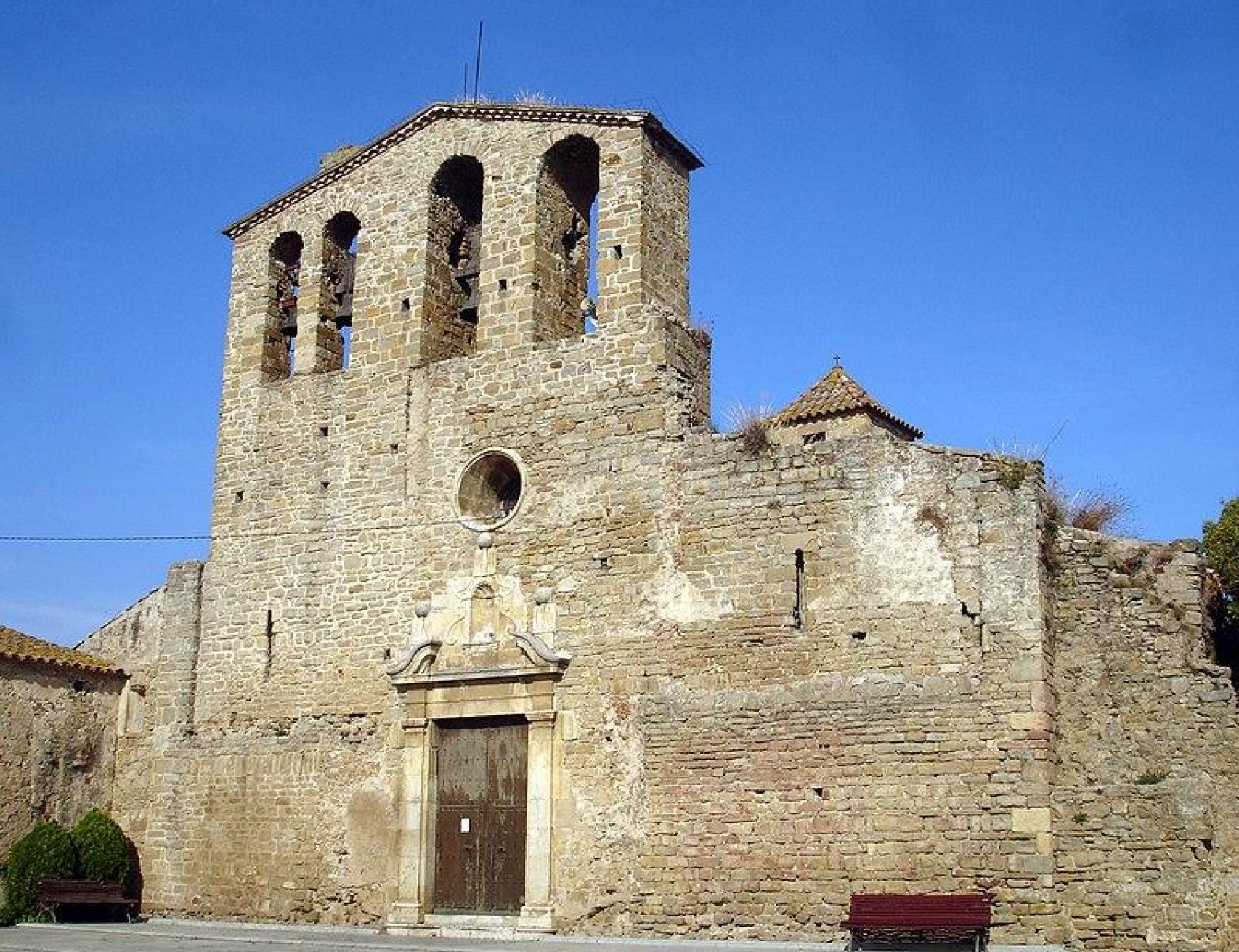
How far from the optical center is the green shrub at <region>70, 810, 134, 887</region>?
16.6m

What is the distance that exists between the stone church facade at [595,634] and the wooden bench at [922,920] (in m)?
0.49

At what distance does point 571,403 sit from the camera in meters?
15.5

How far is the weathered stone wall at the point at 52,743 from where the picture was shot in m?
17.2

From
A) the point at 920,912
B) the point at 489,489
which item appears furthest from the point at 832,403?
the point at 920,912

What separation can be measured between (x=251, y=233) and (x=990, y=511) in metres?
10.6

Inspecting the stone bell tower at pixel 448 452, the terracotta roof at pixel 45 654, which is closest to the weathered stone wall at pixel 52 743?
the terracotta roof at pixel 45 654

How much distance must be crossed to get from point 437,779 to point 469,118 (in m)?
7.59

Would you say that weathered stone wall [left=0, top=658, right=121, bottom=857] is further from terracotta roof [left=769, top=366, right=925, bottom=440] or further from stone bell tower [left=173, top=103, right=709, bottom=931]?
terracotta roof [left=769, top=366, right=925, bottom=440]

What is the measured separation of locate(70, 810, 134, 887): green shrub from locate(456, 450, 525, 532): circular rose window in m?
5.75

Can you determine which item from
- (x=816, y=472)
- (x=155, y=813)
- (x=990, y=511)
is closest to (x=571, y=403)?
(x=816, y=472)

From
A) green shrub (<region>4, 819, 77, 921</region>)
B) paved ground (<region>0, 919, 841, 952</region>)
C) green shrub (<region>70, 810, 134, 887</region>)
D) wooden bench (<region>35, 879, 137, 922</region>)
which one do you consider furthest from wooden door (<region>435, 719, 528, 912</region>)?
green shrub (<region>4, 819, 77, 921</region>)

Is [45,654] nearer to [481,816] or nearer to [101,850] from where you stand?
[101,850]

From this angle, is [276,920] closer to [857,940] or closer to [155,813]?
[155,813]

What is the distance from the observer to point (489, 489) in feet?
53.2
